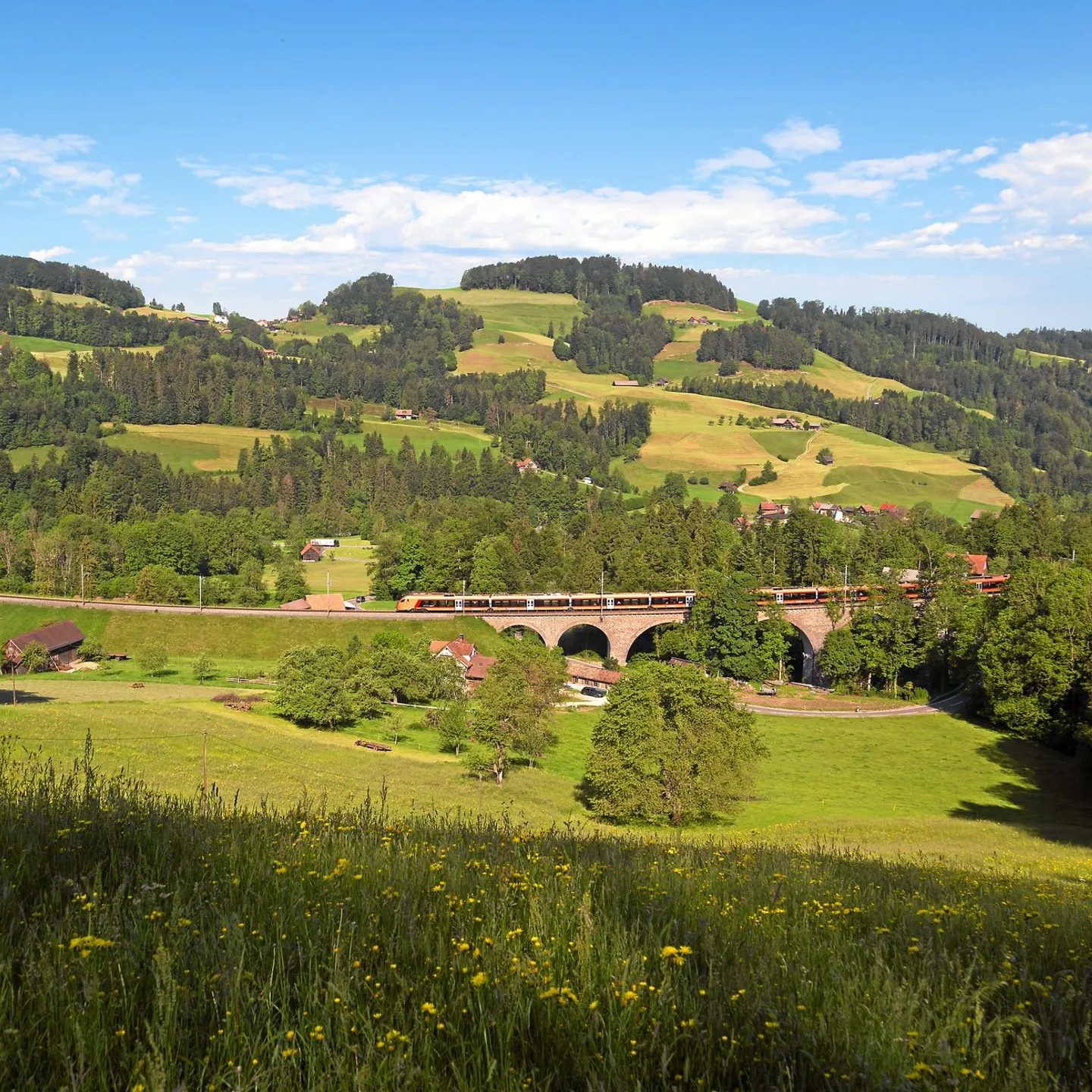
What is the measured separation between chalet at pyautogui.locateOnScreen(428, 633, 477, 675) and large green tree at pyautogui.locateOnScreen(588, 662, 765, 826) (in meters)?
34.1

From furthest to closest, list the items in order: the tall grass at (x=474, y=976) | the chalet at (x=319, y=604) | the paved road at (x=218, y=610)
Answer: the chalet at (x=319, y=604) < the paved road at (x=218, y=610) < the tall grass at (x=474, y=976)

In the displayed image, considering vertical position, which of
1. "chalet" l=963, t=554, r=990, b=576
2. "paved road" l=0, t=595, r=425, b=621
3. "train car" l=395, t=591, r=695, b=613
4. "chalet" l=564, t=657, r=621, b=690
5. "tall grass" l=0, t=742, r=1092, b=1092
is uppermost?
"tall grass" l=0, t=742, r=1092, b=1092

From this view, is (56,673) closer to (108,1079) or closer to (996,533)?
(108,1079)

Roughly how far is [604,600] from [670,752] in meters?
54.0

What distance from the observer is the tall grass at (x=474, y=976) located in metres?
3.89

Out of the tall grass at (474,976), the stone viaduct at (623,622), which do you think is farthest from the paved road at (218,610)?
the tall grass at (474,976)

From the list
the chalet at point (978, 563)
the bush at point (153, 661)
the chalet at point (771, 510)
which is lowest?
the bush at point (153, 661)

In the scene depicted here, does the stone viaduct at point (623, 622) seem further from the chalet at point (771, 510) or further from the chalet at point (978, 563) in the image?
the chalet at point (771, 510)

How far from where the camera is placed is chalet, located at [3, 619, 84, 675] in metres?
73.1

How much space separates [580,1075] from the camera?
12.8ft

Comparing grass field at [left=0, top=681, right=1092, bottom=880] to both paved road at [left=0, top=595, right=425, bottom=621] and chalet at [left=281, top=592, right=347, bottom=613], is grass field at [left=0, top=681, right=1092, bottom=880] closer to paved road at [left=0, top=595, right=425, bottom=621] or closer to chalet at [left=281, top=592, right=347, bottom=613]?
paved road at [left=0, top=595, right=425, bottom=621]

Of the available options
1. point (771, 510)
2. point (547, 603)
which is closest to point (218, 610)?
point (547, 603)

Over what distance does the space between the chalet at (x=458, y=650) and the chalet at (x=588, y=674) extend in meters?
9.30

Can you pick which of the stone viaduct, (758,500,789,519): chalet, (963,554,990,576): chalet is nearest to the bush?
the stone viaduct
